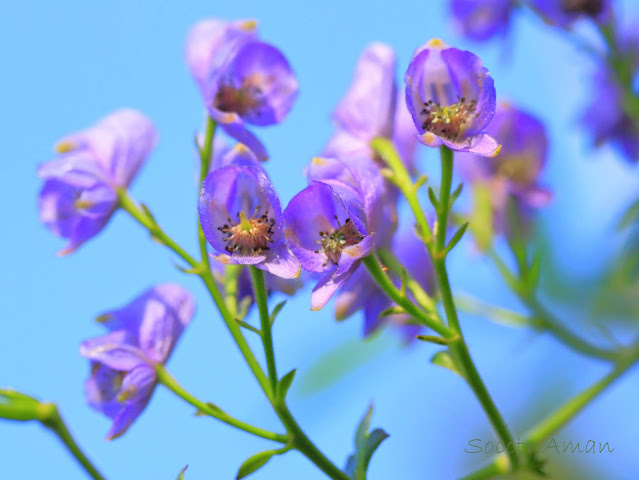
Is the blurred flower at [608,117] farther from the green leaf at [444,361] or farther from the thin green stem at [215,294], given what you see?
the thin green stem at [215,294]

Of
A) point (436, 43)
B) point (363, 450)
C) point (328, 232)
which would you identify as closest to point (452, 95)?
point (436, 43)

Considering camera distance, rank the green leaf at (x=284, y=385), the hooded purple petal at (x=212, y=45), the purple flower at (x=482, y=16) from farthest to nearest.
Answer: the purple flower at (x=482, y=16)
the hooded purple petal at (x=212, y=45)
the green leaf at (x=284, y=385)

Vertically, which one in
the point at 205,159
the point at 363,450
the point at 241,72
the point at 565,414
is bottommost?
the point at 565,414

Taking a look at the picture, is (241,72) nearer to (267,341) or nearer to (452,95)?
(452,95)

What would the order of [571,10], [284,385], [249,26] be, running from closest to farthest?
[284,385] → [249,26] → [571,10]

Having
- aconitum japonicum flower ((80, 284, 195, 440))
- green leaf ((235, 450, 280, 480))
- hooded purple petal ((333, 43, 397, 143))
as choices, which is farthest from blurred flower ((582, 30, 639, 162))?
green leaf ((235, 450, 280, 480))

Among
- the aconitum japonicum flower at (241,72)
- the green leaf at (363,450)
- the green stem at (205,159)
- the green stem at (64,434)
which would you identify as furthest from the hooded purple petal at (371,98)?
the green stem at (64,434)
